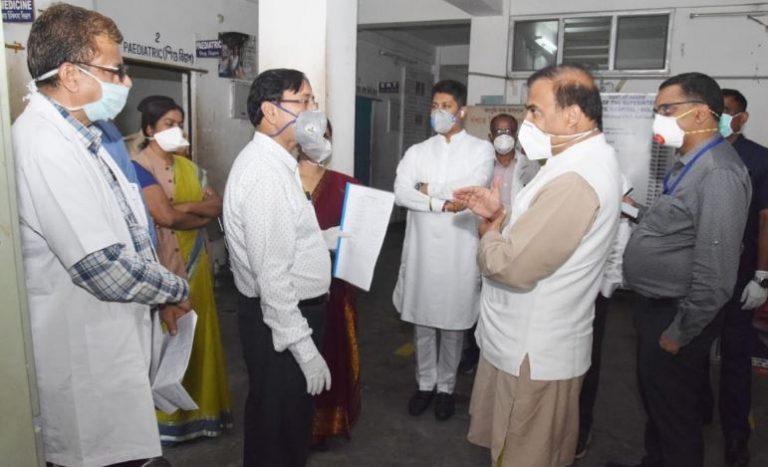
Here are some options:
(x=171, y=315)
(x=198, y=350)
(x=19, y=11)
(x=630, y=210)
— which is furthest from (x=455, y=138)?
(x=19, y=11)

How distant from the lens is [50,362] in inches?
54.3

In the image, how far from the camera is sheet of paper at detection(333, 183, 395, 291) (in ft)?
7.36

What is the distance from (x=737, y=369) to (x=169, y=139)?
3009 mm

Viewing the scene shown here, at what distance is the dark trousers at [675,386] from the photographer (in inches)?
78.9

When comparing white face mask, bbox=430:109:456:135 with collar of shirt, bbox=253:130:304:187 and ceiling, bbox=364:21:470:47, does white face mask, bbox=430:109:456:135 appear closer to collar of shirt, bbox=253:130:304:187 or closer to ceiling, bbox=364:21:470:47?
collar of shirt, bbox=253:130:304:187

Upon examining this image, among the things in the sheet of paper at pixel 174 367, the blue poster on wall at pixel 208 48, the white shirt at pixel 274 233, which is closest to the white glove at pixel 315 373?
the white shirt at pixel 274 233

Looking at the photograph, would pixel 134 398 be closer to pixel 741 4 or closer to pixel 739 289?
pixel 739 289

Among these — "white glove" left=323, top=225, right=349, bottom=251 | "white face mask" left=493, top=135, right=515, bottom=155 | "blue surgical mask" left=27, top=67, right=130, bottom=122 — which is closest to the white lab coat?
"blue surgical mask" left=27, top=67, right=130, bottom=122

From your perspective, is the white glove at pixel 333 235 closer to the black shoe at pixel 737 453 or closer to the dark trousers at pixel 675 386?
the dark trousers at pixel 675 386

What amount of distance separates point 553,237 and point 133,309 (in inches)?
46.3

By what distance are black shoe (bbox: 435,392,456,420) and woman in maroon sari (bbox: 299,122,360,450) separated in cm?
57

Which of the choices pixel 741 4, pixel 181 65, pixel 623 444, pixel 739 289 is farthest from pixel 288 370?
pixel 741 4

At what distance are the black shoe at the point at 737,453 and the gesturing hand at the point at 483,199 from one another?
196 cm

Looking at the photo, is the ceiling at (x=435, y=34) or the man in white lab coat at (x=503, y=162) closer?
the man in white lab coat at (x=503, y=162)
